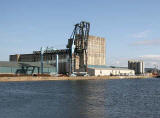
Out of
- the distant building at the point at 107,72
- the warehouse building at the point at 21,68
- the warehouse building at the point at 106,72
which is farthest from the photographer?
the warehouse building at the point at 106,72

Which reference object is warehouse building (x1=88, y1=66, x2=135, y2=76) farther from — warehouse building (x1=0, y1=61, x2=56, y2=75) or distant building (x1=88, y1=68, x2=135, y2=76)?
warehouse building (x1=0, y1=61, x2=56, y2=75)

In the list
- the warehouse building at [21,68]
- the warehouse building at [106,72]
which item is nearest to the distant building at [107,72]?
the warehouse building at [106,72]

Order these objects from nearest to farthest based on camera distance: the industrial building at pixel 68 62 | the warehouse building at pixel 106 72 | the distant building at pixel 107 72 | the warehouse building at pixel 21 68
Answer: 1. the warehouse building at pixel 21 68
2. the industrial building at pixel 68 62
3. the distant building at pixel 107 72
4. the warehouse building at pixel 106 72

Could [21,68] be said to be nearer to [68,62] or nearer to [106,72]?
[68,62]

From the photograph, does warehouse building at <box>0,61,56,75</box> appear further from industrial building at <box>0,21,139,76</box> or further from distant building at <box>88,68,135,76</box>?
distant building at <box>88,68,135,76</box>

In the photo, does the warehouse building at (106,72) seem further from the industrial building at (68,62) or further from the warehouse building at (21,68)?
the warehouse building at (21,68)

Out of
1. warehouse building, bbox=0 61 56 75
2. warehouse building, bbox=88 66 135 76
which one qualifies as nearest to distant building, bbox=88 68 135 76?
warehouse building, bbox=88 66 135 76

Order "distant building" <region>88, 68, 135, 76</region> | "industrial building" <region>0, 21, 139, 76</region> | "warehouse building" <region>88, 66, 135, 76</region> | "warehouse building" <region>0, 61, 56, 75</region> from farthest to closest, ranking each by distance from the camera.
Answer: "warehouse building" <region>88, 66, 135, 76</region> → "distant building" <region>88, 68, 135, 76</region> → "industrial building" <region>0, 21, 139, 76</region> → "warehouse building" <region>0, 61, 56, 75</region>

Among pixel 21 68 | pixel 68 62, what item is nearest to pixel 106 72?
pixel 68 62

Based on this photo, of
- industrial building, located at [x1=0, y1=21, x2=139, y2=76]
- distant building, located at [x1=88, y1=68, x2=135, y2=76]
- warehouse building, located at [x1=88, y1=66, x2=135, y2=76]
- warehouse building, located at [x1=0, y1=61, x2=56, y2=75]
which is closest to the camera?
warehouse building, located at [x1=0, y1=61, x2=56, y2=75]

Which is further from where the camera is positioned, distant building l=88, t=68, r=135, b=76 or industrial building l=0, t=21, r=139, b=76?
distant building l=88, t=68, r=135, b=76

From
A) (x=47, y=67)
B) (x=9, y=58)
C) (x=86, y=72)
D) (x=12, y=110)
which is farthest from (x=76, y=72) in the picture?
(x=12, y=110)

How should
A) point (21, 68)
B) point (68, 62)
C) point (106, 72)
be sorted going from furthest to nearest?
point (106, 72)
point (68, 62)
point (21, 68)

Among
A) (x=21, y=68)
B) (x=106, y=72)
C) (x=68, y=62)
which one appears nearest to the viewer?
(x=21, y=68)
